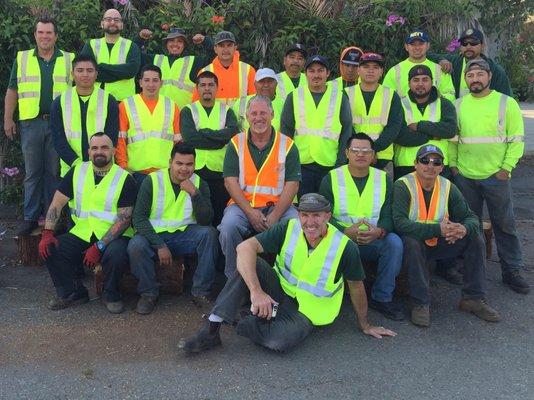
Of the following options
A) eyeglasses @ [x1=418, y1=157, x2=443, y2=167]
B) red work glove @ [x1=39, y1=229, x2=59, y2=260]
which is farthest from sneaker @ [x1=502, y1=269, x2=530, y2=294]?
red work glove @ [x1=39, y1=229, x2=59, y2=260]

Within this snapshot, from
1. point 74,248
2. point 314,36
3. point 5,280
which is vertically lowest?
point 5,280

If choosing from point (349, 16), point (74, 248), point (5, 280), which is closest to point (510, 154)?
point (349, 16)

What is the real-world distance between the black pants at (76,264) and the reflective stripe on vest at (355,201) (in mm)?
1868

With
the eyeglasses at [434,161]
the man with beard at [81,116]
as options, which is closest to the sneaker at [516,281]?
the eyeglasses at [434,161]

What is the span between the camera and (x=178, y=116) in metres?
6.03

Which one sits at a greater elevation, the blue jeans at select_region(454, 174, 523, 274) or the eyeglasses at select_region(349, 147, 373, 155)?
the eyeglasses at select_region(349, 147, 373, 155)

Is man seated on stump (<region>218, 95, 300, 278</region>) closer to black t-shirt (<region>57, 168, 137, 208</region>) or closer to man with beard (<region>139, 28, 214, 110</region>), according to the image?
black t-shirt (<region>57, 168, 137, 208</region>)

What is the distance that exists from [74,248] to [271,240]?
182 cm

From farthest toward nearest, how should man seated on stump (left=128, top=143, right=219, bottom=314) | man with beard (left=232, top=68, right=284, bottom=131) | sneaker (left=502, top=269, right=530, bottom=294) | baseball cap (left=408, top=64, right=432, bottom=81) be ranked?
1. man with beard (left=232, top=68, right=284, bottom=131)
2. baseball cap (left=408, top=64, right=432, bottom=81)
3. sneaker (left=502, top=269, right=530, bottom=294)
4. man seated on stump (left=128, top=143, right=219, bottom=314)

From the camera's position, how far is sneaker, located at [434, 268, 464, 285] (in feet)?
18.8

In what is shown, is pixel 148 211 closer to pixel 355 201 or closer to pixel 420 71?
pixel 355 201

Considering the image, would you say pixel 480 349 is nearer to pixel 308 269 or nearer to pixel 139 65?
pixel 308 269

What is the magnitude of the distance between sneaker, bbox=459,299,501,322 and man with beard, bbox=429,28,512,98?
2.45 metres

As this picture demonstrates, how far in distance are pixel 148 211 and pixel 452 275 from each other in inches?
117
